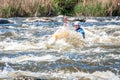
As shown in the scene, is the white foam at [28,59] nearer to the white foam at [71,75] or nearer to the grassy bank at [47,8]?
the white foam at [71,75]

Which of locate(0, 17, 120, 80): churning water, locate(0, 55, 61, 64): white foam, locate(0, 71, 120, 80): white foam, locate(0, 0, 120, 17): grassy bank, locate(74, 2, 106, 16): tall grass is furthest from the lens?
locate(74, 2, 106, 16): tall grass

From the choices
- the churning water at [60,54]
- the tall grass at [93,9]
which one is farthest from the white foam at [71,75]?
the tall grass at [93,9]

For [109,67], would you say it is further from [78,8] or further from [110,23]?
[78,8]

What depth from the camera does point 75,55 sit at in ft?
48.4

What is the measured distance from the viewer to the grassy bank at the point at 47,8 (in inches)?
1217

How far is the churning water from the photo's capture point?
1151 centimetres

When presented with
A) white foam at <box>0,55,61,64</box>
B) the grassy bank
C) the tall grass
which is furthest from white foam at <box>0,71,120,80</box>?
the tall grass

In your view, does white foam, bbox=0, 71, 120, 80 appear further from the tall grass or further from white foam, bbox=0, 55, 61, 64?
the tall grass

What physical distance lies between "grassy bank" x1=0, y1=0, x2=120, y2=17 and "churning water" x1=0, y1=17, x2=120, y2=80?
600 centimetres

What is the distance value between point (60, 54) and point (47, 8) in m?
18.1

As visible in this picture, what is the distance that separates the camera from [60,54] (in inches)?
592

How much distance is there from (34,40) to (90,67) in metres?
7.90

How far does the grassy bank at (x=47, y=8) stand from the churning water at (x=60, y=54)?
6001 mm

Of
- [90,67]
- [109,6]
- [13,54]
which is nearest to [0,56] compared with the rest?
[13,54]
